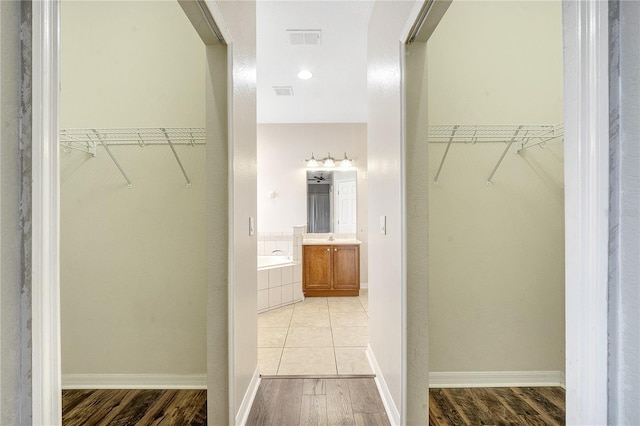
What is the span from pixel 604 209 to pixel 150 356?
2535mm

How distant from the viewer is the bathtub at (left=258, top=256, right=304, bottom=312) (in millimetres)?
4215

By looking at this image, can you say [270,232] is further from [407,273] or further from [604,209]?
[604,209]

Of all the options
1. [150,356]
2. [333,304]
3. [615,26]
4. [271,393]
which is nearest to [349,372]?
[271,393]

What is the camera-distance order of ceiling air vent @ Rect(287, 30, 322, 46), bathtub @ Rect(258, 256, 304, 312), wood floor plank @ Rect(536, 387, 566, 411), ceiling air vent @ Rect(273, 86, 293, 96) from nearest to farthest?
wood floor plank @ Rect(536, 387, 566, 411) → ceiling air vent @ Rect(287, 30, 322, 46) → ceiling air vent @ Rect(273, 86, 293, 96) → bathtub @ Rect(258, 256, 304, 312)

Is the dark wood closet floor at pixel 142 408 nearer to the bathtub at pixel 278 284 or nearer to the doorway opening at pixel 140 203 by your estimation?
the doorway opening at pixel 140 203

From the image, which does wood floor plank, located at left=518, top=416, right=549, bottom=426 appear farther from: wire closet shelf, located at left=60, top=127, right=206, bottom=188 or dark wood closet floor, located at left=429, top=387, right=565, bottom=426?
wire closet shelf, located at left=60, top=127, right=206, bottom=188

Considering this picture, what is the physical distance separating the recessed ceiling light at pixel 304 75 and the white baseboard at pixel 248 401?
301cm

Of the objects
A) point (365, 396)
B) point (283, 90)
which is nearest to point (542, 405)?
point (365, 396)

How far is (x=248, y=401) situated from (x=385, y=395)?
852 millimetres

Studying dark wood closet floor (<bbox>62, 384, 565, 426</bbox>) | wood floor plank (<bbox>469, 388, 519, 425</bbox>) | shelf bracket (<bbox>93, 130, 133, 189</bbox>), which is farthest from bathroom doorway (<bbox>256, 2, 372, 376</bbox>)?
shelf bracket (<bbox>93, 130, 133, 189</bbox>)

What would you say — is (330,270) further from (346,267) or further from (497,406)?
(497,406)

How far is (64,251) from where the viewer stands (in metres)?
0.93

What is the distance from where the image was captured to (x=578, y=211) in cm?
62

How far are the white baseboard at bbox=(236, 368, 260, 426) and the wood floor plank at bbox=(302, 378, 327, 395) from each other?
1.10ft
